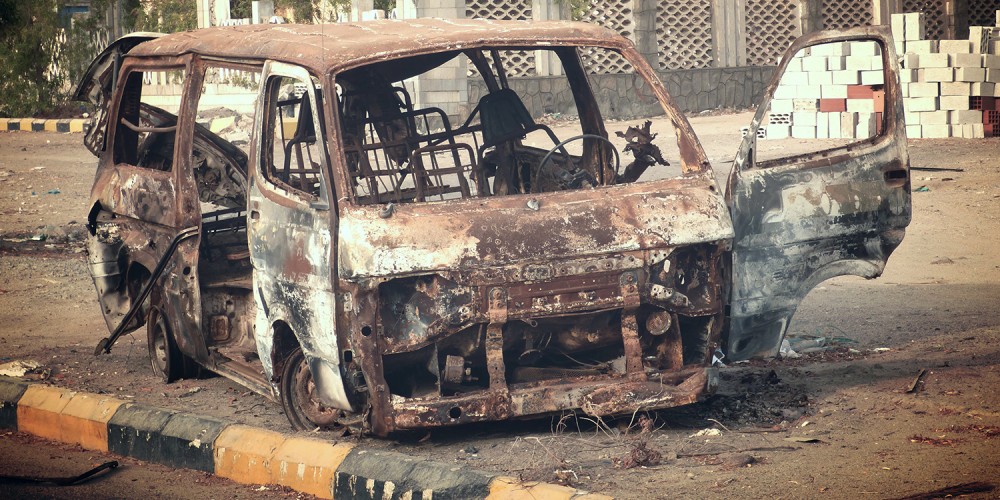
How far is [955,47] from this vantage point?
17750mm

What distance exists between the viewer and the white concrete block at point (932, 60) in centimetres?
1772

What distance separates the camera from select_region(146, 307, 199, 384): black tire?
721 centimetres

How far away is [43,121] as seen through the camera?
1009 inches

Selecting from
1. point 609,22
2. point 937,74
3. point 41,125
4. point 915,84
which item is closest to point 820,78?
point 915,84

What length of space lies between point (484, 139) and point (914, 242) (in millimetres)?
5304

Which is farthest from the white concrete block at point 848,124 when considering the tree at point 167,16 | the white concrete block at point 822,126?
the tree at point 167,16

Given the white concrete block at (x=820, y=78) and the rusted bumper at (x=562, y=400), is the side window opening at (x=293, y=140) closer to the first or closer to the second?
the rusted bumper at (x=562, y=400)

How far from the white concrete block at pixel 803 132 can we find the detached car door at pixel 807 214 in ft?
40.9

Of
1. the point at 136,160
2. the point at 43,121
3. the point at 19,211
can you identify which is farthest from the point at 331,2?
the point at 136,160

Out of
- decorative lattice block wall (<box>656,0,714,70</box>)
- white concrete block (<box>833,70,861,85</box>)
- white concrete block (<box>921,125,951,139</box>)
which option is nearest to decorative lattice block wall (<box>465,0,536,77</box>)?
decorative lattice block wall (<box>656,0,714,70</box>)

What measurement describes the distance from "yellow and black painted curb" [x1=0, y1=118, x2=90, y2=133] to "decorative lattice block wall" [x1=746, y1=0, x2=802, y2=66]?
13.2 m

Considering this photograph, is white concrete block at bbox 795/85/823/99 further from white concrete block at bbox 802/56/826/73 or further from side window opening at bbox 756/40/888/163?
white concrete block at bbox 802/56/826/73

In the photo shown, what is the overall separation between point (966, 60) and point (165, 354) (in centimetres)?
1351

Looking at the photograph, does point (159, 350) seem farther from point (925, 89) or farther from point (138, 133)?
point (925, 89)
